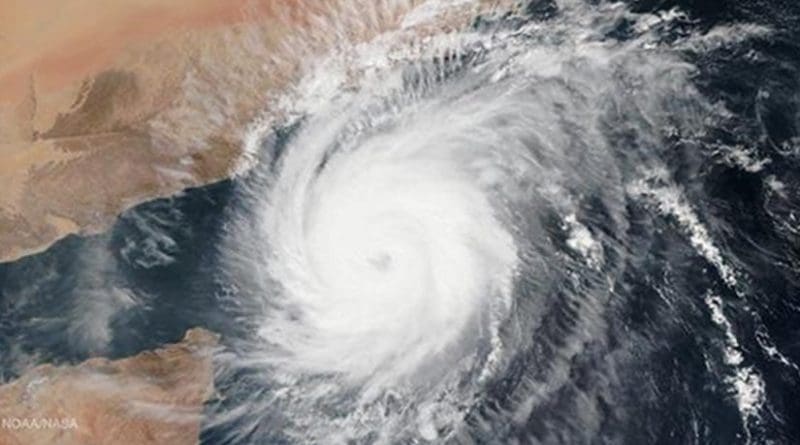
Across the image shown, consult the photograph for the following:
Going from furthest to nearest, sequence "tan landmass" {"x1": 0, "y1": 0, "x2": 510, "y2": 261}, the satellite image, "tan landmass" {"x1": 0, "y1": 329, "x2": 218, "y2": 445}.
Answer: "tan landmass" {"x1": 0, "y1": 0, "x2": 510, "y2": 261} → "tan landmass" {"x1": 0, "y1": 329, "x2": 218, "y2": 445} → the satellite image

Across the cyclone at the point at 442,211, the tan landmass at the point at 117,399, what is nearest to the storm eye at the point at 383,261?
the cyclone at the point at 442,211

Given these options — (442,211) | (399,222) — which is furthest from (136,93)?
(442,211)

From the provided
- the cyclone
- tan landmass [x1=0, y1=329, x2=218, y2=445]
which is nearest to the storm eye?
the cyclone

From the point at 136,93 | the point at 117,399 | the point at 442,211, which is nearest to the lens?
the point at 117,399

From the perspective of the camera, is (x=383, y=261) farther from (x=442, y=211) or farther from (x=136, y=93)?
(x=136, y=93)

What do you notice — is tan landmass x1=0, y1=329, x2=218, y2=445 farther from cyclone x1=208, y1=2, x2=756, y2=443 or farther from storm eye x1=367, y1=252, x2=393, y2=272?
storm eye x1=367, y1=252, x2=393, y2=272

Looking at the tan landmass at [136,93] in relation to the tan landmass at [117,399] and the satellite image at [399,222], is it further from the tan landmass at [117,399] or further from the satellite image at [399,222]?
the tan landmass at [117,399]

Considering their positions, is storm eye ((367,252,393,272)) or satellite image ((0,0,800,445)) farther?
storm eye ((367,252,393,272))
